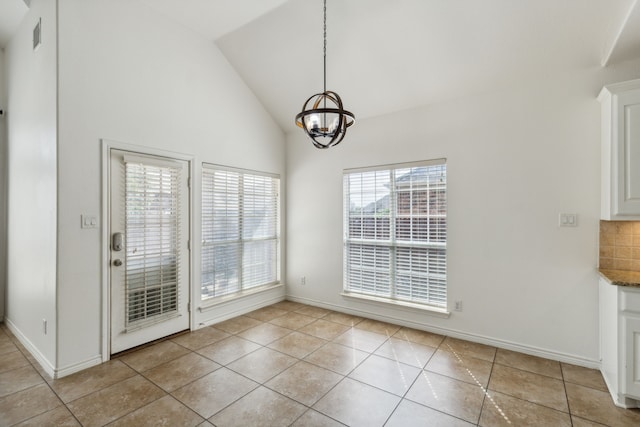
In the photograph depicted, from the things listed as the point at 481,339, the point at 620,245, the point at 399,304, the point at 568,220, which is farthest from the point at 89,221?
the point at 620,245

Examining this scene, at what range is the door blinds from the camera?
3.12 metres

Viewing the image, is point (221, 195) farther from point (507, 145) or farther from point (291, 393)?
point (507, 145)

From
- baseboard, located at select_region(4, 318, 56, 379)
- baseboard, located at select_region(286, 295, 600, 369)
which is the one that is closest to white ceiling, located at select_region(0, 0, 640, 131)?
baseboard, located at select_region(286, 295, 600, 369)

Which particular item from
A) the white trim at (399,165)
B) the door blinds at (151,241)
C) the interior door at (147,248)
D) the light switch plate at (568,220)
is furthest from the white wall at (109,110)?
the light switch plate at (568,220)

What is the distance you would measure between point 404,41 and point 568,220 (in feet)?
7.65

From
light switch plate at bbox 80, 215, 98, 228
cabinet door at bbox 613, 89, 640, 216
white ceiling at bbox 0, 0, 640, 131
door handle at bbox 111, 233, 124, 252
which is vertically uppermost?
white ceiling at bbox 0, 0, 640, 131

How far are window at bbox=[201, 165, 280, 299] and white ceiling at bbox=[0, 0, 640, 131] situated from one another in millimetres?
1381

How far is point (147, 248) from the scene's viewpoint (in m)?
3.26

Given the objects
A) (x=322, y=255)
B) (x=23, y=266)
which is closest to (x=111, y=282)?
(x=23, y=266)

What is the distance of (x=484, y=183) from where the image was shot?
131 inches

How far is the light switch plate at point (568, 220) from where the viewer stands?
2887 millimetres

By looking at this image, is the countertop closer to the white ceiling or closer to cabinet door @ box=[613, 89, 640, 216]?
cabinet door @ box=[613, 89, 640, 216]

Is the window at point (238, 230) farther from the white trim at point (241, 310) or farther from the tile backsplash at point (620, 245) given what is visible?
the tile backsplash at point (620, 245)

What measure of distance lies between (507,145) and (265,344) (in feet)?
10.8
